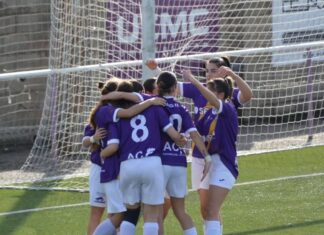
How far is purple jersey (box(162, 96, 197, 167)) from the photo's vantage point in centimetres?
840

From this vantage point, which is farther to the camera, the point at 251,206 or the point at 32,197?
the point at 32,197

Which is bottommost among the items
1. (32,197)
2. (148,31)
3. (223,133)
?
(32,197)

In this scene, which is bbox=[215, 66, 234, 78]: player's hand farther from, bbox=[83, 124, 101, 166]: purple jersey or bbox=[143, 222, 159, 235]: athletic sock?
bbox=[143, 222, 159, 235]: athletic sock

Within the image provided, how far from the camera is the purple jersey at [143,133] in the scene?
8.16 meters

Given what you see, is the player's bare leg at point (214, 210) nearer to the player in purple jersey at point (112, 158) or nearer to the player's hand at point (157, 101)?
the player in purple jersey at point (112, 158)

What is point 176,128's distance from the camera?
8.45 metres

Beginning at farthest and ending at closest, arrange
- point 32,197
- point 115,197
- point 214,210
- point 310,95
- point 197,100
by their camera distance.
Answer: point 310,95 → point 32,197 → point 197,100 → point 214,210 → point 115,197

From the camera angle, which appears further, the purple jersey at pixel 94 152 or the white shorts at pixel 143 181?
the purple jersey at pixel 94 152

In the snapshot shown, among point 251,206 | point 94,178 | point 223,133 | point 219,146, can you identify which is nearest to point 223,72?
point 223,133

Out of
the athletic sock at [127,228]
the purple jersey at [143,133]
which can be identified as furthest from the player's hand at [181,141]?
the athletic sock at [127,228]

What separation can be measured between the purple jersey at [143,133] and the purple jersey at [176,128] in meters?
0.15

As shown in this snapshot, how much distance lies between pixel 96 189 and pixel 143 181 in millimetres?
720

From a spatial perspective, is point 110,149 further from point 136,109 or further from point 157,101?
point 157,101

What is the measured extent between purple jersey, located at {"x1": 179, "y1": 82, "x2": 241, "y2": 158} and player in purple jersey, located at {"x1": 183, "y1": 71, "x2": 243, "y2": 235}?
146 mm
